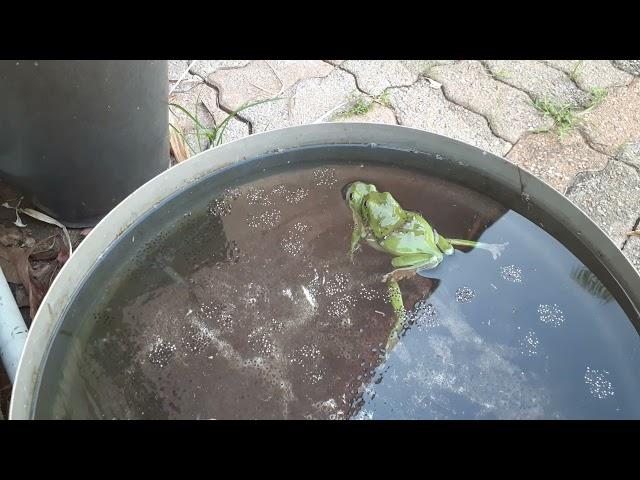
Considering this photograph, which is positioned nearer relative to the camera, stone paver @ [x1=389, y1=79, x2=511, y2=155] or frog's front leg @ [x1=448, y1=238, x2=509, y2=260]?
frog's front leg @ [x1=448, y1=238, x2=509, y2=260]

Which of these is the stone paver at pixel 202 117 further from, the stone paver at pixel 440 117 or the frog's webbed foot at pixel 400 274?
the frog's webbed foot at pixel 400 274

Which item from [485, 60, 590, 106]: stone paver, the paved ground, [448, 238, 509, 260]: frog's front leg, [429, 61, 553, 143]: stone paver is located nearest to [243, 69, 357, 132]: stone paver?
the paved ground

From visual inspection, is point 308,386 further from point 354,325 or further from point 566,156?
point 566,156

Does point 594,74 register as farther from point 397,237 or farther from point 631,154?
point 397,237

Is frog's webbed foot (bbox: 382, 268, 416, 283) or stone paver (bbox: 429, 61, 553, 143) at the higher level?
stone paver (bbox: 429, 61, 553, 143)

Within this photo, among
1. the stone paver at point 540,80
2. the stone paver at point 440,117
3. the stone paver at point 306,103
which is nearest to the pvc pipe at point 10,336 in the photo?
the stone paver at point 306,103

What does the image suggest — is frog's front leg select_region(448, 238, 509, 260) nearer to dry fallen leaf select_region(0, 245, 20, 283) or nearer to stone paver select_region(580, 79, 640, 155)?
stone paver select_region(580, 79, 640, 155)

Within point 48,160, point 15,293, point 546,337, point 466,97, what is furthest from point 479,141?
point 15,293
